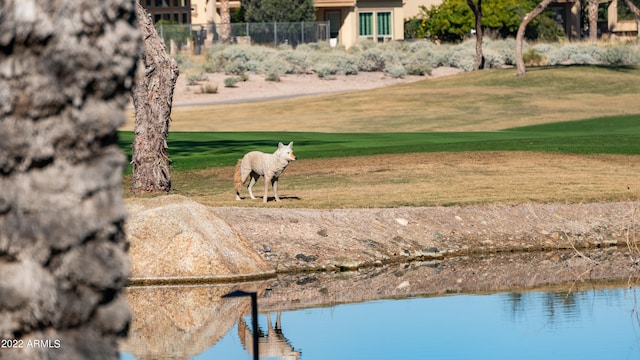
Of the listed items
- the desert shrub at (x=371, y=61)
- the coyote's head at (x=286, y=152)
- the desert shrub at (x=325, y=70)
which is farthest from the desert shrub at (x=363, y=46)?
the coyote's head at (x=286, y=152)

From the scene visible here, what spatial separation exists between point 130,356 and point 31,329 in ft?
34.4

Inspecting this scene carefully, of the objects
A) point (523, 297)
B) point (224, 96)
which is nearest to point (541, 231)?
point (523, 297)

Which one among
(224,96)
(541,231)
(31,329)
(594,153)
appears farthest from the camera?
(224,96)

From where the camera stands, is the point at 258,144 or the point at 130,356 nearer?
the point at 130,356

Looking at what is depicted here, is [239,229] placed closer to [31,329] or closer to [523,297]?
[523,297]

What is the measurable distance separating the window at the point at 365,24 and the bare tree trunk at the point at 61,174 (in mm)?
92789

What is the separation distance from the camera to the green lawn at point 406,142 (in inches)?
1353

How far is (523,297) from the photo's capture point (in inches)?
727

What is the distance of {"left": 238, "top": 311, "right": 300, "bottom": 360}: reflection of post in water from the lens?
14.5m

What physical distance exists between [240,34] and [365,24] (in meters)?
12.1

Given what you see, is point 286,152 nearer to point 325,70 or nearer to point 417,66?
point 325,70

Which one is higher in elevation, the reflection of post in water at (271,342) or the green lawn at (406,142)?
the reflection of post in water at (271,342)

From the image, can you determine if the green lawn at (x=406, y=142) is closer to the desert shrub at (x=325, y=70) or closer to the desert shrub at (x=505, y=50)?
the desert shrub at (x=325, y=70)

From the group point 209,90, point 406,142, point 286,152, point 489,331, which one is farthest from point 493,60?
point 489,331
